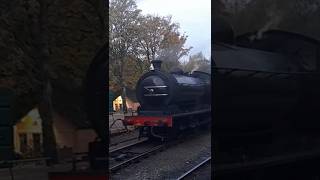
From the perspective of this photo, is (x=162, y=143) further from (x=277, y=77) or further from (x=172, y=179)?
(x=277, y=77)

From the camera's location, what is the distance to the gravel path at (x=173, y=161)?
2576mm

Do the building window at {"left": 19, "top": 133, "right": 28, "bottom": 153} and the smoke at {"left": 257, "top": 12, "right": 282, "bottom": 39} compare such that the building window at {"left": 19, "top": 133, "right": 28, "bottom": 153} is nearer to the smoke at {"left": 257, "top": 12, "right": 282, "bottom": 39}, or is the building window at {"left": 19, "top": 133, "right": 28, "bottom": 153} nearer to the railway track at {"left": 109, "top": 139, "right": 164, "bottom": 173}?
the railway track at {"left": 109, "top": 139, "right": 164, "bottom": 173}

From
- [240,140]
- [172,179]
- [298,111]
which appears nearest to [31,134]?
[172,179]

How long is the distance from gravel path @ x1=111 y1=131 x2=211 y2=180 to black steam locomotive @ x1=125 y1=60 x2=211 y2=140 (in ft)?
0.27

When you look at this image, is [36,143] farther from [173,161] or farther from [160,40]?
[160,40]

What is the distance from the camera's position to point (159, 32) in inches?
103

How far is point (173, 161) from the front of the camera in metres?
2.60

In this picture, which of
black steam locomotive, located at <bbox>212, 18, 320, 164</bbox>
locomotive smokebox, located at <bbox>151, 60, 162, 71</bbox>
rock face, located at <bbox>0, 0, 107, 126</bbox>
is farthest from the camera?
black steam locomotive, located at <bbox>212, 18, 320, 164</bbox>

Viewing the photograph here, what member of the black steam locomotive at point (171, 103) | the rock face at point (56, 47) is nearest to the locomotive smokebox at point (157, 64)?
the black steam locomotive at point (171, 103)

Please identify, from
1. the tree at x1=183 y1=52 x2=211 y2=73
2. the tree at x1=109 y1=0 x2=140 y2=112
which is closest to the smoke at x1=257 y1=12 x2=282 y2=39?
the tree at x1=183 y1=52 x2=211 y2=73

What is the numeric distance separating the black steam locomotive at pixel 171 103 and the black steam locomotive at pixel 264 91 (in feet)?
0.28

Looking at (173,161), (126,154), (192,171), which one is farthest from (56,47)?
(192,171)

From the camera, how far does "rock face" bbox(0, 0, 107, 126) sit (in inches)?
94.8

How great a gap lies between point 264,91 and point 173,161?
0.64 metres
